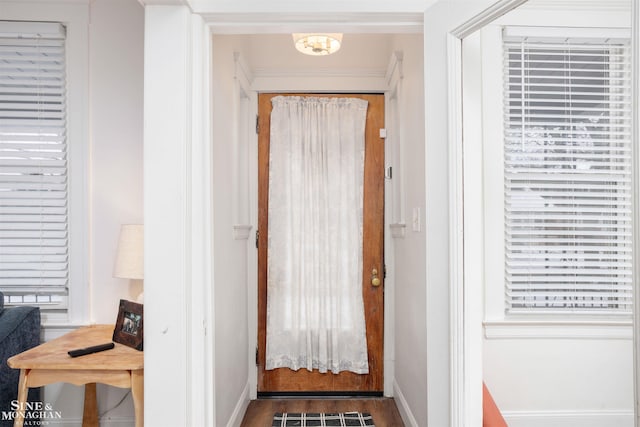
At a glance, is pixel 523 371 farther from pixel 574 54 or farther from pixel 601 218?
pixel 574 54

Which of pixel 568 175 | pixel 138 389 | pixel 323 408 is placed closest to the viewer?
pixel 568 175

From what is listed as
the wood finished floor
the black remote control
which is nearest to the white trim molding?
the black remote control

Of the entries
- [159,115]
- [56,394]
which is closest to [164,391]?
[159,115]

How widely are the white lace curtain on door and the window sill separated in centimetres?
182

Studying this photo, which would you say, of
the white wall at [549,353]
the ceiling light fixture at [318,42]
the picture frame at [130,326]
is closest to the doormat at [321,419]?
the picture frame at [130,326]

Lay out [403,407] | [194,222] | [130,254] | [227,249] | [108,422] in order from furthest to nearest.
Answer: [403,407] → [227,249] → [108,422] → [130,254] → [194,222]

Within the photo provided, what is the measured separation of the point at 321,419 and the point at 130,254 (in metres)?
1.58

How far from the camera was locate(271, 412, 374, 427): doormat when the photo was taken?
2.64 m

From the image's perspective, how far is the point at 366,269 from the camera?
3.05 m

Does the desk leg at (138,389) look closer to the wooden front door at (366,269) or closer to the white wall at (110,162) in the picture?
the white wall at (110,162)

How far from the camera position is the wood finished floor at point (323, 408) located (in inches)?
106

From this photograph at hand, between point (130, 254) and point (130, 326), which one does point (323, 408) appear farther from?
point (130, 254)

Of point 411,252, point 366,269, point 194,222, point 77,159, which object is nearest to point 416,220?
point 411,252

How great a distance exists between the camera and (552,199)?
41.5 inches
